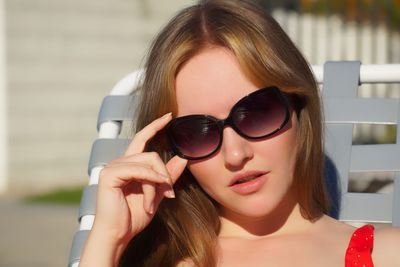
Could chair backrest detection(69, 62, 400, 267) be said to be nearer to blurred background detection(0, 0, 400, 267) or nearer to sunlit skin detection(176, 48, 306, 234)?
sunlit skin detection(176, 48, 306, 234)

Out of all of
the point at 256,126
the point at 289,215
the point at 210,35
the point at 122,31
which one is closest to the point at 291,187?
the point at 289,215

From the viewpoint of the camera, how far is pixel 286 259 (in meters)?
2.19

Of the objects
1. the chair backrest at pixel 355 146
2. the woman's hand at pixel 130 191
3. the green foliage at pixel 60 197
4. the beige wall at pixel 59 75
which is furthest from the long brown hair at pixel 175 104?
the beige wall at pixel 59 75

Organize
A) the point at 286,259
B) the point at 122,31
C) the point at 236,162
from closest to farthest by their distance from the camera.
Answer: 1. the point at 236,162
2. the point at 286,259
3. the point at 122,31

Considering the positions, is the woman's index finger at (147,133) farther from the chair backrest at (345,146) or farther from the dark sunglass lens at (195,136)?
the chair backrest at (345,146)

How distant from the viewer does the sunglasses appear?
2.01 metres

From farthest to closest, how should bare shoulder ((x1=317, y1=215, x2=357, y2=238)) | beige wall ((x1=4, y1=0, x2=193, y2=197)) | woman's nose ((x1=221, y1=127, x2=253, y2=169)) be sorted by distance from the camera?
beige wall ((x1=4, y1=0, x2=193, y2=197)) < bare shoulder ((x1=317, y1=215, x2=357, y2=238)) < woman's nose ((x1=221, y1=127, x2=253, y2=169))

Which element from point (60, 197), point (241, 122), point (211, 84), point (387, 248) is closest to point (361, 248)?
point (387, 248)

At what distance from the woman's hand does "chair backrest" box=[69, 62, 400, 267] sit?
41 cm

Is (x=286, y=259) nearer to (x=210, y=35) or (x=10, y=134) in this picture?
(x=210, y=35)

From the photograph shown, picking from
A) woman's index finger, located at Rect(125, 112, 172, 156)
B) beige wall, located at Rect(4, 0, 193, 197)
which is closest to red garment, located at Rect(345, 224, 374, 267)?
woman's index finger, located at Rect(125, 112, 172, 156)

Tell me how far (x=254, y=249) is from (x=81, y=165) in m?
6.75

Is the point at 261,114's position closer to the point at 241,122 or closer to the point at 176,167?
the point at 241,122

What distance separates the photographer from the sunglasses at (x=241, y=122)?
79.3 inches
